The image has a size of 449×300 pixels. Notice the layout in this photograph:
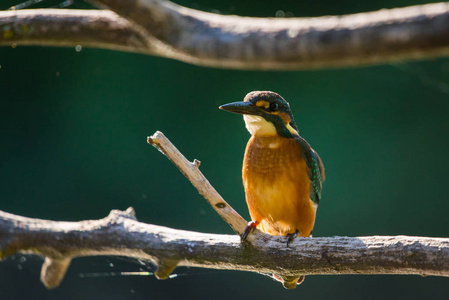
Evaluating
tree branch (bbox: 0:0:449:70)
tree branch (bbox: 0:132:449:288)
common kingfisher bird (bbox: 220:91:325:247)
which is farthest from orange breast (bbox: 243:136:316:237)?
tree branch (bbox: 0:0:449:70)

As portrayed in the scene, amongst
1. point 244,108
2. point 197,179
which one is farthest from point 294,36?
point 244,108

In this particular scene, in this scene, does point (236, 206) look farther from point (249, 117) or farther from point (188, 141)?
point (249, 117)

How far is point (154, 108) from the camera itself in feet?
13.0

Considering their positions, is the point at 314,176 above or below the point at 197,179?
above

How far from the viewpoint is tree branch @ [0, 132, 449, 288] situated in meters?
1.41

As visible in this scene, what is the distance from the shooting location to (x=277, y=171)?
6.68 ft

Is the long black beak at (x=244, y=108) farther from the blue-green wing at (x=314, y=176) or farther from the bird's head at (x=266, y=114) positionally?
the blue-green wing at (x=314, y=176)

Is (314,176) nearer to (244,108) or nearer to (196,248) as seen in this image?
(244,108)

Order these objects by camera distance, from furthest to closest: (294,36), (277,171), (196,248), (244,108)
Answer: (277,171) < (244,108) < (196,248) < (294,36)

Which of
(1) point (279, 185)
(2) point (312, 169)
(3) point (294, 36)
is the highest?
(2) point (312, 169)

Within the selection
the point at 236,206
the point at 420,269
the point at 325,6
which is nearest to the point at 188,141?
the point at 236,206

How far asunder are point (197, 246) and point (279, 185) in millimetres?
603

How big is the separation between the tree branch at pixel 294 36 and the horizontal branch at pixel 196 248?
870 millimetres

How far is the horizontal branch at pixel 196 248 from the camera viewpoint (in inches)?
55.4
